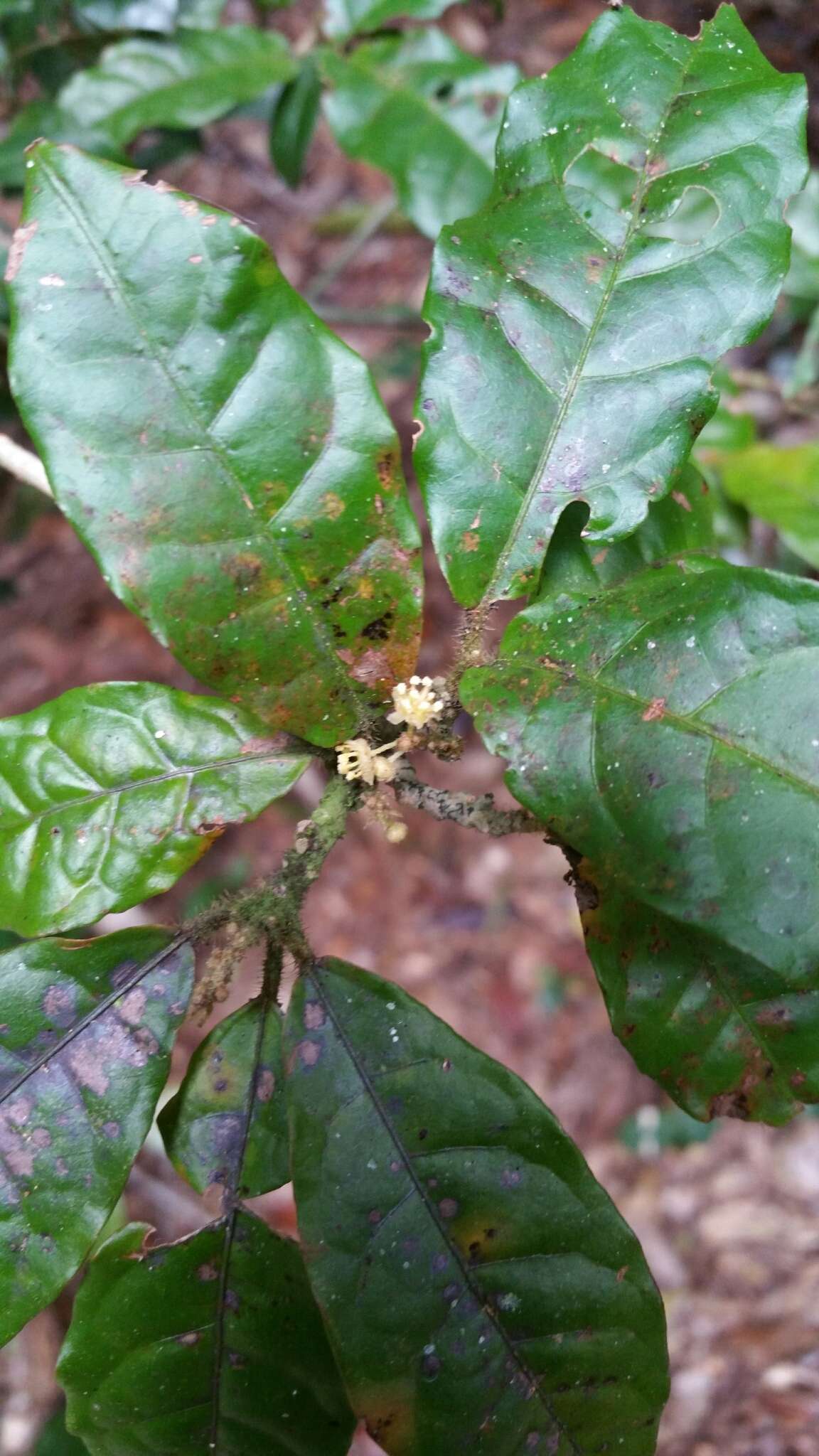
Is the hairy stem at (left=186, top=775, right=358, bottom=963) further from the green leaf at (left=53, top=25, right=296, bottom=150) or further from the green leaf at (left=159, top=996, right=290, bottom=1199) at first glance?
the green leaf at (left=53, top=25, right=296, bottom=150)

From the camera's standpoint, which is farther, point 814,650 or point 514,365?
point 514,365

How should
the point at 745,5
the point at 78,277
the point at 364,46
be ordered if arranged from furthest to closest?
1. the point at 745,5
2. the point at 364,46
3. the point at 78,277

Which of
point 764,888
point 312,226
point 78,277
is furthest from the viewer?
point 312,226

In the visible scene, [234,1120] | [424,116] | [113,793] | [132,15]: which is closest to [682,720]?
[113,793]

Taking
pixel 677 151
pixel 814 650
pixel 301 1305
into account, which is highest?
pixel 677 151

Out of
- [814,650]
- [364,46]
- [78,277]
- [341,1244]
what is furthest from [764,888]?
[364,46]

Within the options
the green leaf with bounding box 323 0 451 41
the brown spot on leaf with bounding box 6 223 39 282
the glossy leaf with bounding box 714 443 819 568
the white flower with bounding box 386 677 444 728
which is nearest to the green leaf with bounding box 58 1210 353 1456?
the white flower with bounding box 386 677 444 728

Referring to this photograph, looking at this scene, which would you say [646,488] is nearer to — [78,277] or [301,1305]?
[78,277]

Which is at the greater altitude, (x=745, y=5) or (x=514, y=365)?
(x=745, y=5)
